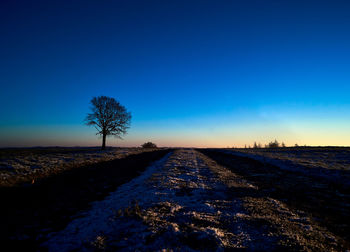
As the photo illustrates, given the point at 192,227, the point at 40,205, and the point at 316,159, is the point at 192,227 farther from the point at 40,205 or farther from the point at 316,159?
the point at 316,159

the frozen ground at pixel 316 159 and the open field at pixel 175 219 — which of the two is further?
the frozen ground at pixel 316 159

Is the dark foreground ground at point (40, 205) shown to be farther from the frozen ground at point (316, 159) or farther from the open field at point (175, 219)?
the frozen ground at point (316, 159)

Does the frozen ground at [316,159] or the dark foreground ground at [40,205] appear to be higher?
the frozen ground at [316,159]

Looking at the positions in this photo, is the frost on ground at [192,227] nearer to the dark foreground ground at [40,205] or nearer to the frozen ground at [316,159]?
the dark foreground ground at [40,205]

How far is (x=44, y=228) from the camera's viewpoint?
16.9ft

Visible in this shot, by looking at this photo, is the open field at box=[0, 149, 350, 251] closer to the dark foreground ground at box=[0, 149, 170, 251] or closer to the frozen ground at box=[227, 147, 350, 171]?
the dark foreground ground at box=[0, 149, 170, 251]

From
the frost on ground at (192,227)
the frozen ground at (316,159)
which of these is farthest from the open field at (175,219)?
the frozen ground at (316,159)

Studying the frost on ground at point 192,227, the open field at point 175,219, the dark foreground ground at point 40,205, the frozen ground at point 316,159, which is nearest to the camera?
the frost on ground at point 192,227

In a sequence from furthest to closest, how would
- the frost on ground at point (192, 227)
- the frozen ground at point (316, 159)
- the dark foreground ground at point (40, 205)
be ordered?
the frozen ground at point (316, 159)
the dark foreground ground at point (40, 205)
the frost on ground at point (192, 227)

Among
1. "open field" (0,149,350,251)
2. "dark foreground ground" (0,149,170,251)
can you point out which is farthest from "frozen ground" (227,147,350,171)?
"dark foreground ground" (0,149,170,251)

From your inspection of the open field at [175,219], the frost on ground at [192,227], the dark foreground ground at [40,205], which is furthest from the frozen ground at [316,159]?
the dark foreground ground at [40,205]

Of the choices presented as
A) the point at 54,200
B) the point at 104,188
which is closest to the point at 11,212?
the point at 54,200

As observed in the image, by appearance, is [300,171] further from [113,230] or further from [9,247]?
[9,247]

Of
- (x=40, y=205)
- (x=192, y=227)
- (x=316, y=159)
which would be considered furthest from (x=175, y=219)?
(x=316, y=159)
